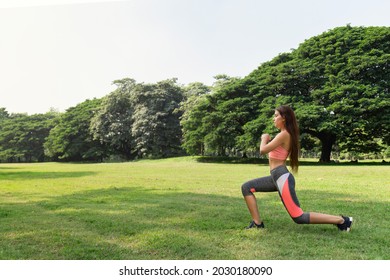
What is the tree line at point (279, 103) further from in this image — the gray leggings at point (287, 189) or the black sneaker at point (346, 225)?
the gray leggings at point (287, 189)

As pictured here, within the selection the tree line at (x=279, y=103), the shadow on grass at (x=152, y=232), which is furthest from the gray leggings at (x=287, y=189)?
the tree line at (x=279, y=103)

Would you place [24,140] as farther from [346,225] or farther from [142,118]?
[346,225]

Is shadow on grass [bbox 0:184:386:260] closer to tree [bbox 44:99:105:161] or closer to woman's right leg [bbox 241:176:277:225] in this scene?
woman's right leg [bbox 241:176:277:225]

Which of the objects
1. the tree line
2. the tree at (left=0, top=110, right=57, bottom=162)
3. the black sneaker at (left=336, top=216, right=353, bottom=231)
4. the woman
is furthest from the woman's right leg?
the tree at (left=0, top=110, right=57, bottom=162)

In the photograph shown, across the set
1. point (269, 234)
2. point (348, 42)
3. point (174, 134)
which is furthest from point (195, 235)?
point (174, 134)

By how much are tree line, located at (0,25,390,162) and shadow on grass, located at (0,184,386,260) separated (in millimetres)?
19026

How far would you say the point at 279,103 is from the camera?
85.7ft

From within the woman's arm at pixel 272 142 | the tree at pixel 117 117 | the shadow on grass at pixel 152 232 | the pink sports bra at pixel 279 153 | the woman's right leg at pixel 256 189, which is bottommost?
the shadow on grass at pixel 152 232

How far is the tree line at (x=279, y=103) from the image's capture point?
24812 millimetres

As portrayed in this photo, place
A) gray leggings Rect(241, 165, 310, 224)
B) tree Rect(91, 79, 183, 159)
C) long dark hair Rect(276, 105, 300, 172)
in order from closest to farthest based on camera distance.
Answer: gray leggings Rect(241, 165, 310, 224), long dark hair Rect(276, 105, 300, 172), tree Rect(91, 79, 183, 159)

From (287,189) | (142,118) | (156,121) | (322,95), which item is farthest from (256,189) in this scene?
(142,118)

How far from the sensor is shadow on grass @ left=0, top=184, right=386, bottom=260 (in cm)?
395

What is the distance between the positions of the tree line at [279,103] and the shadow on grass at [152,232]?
19026 mm
